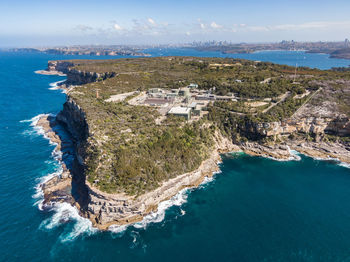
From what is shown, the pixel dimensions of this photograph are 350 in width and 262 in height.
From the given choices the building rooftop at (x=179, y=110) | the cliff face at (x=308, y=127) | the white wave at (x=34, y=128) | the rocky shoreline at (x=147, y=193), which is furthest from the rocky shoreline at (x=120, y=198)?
the white wave at (x=34, y=128)

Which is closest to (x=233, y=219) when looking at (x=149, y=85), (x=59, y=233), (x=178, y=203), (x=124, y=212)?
(x=178, y=203)

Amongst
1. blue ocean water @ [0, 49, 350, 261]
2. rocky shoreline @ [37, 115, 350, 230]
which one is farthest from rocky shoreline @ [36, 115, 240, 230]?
blue ocean water @ [0, 49, 350, 261]

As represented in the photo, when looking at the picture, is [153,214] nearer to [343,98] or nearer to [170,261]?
[170,261]

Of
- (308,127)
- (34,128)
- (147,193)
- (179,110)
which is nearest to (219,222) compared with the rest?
(147,193)

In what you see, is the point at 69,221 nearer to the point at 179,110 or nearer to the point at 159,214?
the point at 159,214

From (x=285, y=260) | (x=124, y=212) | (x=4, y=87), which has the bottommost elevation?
(x=285, y=260)
